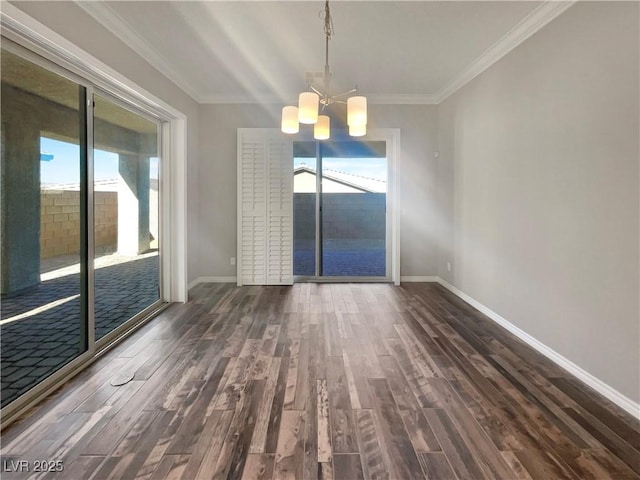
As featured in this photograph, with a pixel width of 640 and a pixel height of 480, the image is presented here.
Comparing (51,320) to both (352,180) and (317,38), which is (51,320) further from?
(352,180)

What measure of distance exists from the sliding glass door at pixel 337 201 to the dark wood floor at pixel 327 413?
2183 millimetres

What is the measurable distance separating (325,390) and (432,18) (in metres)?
3.04

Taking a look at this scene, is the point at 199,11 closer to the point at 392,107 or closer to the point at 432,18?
the point at 432,18

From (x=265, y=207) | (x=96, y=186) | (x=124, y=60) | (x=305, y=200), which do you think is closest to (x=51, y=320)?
(x=96, y=186)

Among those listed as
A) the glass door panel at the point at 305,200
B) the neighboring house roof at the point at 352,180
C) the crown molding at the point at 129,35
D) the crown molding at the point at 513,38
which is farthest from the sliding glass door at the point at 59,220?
the crown molding at the point at 513,38

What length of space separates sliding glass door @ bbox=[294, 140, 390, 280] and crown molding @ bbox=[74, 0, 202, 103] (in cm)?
199

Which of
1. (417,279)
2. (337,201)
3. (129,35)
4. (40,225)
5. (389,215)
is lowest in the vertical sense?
(417,279)

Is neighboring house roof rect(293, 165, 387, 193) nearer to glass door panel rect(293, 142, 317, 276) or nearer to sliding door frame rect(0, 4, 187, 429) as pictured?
glass door panel rect(293, 142, 317, 276)

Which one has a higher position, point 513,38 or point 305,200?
point 513,38

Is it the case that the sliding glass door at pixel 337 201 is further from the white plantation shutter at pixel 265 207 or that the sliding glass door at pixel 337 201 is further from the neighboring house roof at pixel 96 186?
the neighboring house roof at pixel 96 186

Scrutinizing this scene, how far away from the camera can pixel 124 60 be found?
2930 millimetres

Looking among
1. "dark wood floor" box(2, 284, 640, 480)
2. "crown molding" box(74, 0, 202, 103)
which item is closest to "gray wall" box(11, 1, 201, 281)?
"crown molding" box(74, 0, 202, 103)

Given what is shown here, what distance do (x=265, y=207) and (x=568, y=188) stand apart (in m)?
3.62

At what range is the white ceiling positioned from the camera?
2.64 meters
